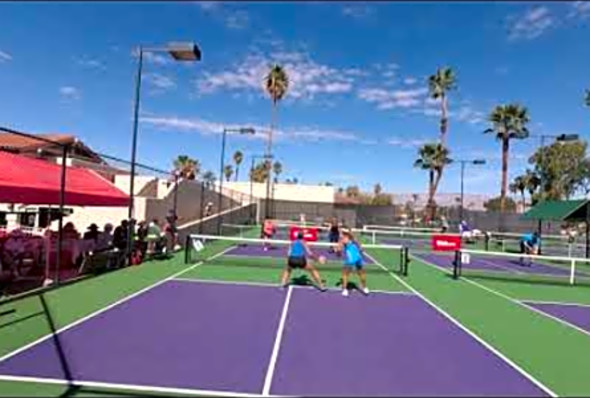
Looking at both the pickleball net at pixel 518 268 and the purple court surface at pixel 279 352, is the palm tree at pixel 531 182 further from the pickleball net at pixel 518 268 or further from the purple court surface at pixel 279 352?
the purple court surface at pixel 279 352

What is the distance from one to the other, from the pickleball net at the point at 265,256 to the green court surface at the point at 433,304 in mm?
128

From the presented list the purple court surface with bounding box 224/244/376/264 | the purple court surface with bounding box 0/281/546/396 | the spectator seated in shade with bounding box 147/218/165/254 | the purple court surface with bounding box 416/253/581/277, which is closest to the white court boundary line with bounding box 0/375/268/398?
the purple court surface with bounding box 0/281/546/396

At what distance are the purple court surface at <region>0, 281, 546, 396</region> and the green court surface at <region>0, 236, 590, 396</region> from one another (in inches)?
16.8

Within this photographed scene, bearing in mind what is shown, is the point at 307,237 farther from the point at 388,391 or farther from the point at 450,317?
the point at 388,391

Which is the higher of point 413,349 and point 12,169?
point 12,169

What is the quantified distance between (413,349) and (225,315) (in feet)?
11.8

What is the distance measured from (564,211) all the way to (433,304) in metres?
18.9

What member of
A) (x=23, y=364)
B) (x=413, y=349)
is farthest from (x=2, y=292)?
(x=413, y=349)

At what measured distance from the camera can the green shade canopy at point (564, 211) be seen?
29.1m

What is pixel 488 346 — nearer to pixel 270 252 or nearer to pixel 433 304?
pixel 433 304

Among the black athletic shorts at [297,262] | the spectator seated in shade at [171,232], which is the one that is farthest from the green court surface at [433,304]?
the spectator seated in shade at [171,232]

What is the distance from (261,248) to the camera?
29438 millimetres

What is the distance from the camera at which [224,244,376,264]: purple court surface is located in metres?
25.2

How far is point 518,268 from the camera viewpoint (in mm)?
24875
